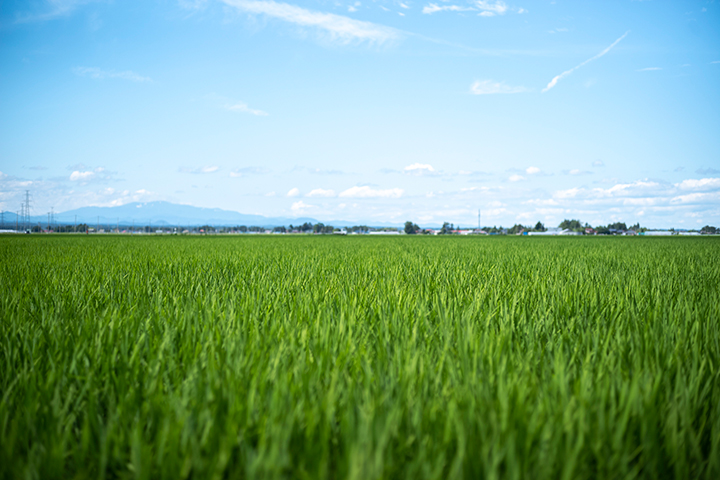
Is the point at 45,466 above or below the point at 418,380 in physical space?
below

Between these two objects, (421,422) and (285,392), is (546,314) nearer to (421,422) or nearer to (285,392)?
(421,422)

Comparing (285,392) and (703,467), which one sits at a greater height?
(285,392)

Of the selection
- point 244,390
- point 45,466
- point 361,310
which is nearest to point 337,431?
point 244,390

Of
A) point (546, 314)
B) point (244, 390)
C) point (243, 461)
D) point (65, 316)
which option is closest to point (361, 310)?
point (546, 314)

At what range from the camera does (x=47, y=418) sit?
1.36m

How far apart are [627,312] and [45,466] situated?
3.50m

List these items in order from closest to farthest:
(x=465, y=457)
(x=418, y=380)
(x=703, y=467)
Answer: (x=465, y=457)
(x=703, y=467)
(x=418, y=380)

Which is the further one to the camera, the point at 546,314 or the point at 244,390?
the point at 546,314

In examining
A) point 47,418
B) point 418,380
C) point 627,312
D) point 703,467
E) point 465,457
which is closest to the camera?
point 465,457

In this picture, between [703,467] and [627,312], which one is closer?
[703,467]

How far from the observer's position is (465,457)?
1027 millimetres

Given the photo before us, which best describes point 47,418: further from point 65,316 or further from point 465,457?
point 65,316

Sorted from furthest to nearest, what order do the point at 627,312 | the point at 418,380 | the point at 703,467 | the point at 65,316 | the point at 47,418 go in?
1. the point at 627,312
2. the point at 65,316
3. the point at 418,380
4. the point at 47,418
5. the point at 703,467

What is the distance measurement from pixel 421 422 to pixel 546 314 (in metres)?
2.01
